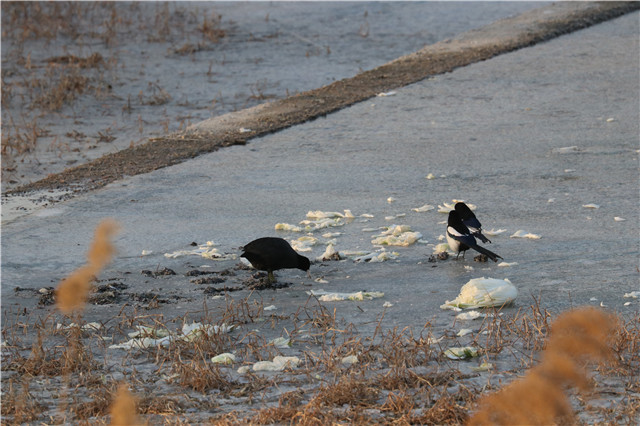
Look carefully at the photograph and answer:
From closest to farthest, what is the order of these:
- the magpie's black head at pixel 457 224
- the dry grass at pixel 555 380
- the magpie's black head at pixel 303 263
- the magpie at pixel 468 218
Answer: the dry grass at pixel 555 380, the magpie's black head at pixel 303 263, the magpie's black head at pixel 457 224, the magpie at pixel 468 218

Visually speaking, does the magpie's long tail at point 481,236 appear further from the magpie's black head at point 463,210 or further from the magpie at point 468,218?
the magpie's black head at point 463,210

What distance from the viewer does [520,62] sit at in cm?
1203

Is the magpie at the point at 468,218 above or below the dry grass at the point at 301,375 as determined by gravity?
above

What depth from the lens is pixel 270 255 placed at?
5406 mm

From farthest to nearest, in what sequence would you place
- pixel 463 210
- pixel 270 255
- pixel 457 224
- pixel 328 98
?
1. pixel 328 98
2. pixel 463 210
3. pixel 457 224
4. pixel 270 255

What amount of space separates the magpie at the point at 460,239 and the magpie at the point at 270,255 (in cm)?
95

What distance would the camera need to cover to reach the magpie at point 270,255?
17.8 ft

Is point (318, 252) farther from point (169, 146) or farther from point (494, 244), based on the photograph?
point (169, 146)

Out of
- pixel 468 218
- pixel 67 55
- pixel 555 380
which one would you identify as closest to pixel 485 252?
pixel 468 218

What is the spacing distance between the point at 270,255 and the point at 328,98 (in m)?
5.82

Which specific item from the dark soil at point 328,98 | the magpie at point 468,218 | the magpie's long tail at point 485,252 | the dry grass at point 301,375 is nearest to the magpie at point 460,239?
the magpie's long tail at point 485,252

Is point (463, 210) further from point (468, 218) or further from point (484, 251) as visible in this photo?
point (484, 251)

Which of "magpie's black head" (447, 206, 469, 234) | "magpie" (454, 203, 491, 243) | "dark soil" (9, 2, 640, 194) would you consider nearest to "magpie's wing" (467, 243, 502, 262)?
"magpie's black head" (447, 206, 469, 234)

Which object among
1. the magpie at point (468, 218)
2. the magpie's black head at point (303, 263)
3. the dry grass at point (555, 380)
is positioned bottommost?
the magpie's black head at point (303, 263)
